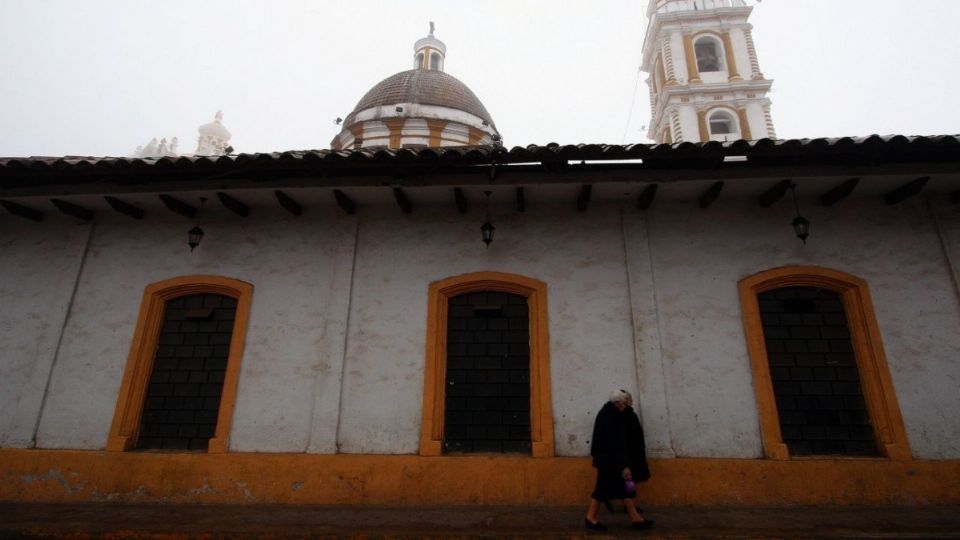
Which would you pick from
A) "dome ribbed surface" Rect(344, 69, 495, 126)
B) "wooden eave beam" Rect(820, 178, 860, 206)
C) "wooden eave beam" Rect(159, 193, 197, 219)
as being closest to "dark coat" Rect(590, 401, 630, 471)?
"wooden eave beam" Rect(820, 178, 860, 206)

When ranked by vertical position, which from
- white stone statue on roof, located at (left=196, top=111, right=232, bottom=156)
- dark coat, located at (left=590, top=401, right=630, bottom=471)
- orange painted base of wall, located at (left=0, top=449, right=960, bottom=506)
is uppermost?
white stone statue on roof, located at (left=196, top=111, right=232, bottom=156)

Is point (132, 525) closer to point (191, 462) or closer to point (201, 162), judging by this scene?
point (191, 462)

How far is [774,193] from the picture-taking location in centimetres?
636

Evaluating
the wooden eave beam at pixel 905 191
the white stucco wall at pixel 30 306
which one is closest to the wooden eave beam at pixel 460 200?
the white stucco wall at pixel 30 306

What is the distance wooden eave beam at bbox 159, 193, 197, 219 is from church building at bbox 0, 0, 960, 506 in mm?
35

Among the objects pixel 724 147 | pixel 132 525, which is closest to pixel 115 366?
pixel 132 525

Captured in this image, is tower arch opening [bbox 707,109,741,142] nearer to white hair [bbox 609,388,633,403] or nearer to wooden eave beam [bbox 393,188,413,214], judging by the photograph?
wooden eave beam [bbox 393,188,413,214]

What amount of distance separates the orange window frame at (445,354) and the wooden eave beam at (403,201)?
1087 millimetres

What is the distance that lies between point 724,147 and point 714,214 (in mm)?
1424

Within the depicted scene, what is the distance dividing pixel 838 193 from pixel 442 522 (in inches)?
240

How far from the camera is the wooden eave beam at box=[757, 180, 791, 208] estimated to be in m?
6.22

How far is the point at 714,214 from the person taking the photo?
6.77m

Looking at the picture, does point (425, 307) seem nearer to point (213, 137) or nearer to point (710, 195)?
point (710, 195)

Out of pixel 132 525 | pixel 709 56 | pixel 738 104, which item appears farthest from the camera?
pixel 709 56
